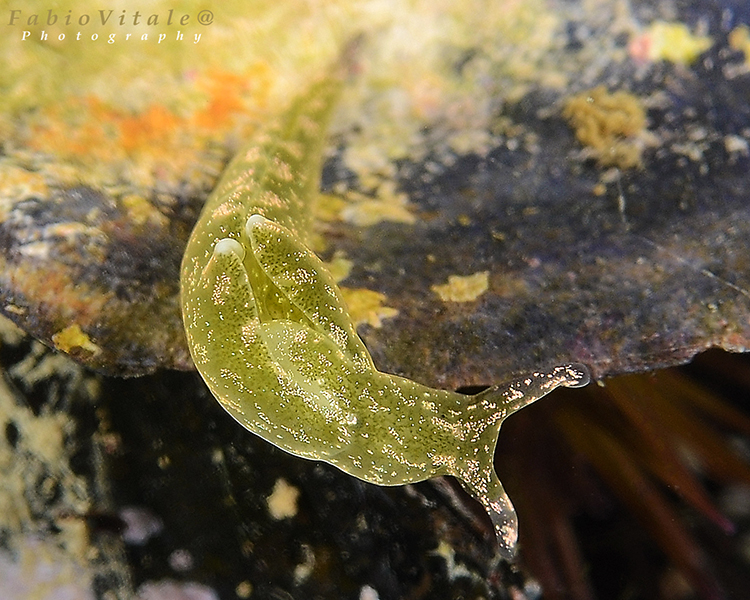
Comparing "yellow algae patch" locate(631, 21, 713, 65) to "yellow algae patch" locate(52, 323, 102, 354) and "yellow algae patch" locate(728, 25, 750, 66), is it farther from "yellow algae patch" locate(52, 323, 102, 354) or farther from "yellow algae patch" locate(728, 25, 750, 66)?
"yellow algae patch" locate(52, 323, 102, 354)

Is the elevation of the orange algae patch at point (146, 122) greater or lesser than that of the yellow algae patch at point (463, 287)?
greater

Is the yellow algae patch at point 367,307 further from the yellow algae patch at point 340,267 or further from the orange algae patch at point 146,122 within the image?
the orange algae patch at point 146,122

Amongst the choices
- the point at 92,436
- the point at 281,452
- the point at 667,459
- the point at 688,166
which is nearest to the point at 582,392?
the point at 667,459

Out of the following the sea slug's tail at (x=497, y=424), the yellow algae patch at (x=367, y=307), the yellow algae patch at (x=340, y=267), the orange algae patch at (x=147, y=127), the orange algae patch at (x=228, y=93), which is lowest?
the sea slug's tail at (x=497, y=424)

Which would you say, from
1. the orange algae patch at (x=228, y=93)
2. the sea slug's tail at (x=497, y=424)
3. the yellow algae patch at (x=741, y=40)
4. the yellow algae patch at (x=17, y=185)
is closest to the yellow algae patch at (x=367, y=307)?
the sea slug's tail at (x=497, y=424)

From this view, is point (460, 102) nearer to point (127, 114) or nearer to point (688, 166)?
point (688, 166)

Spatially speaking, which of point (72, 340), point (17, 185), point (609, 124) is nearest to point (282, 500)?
point (72, 340)
